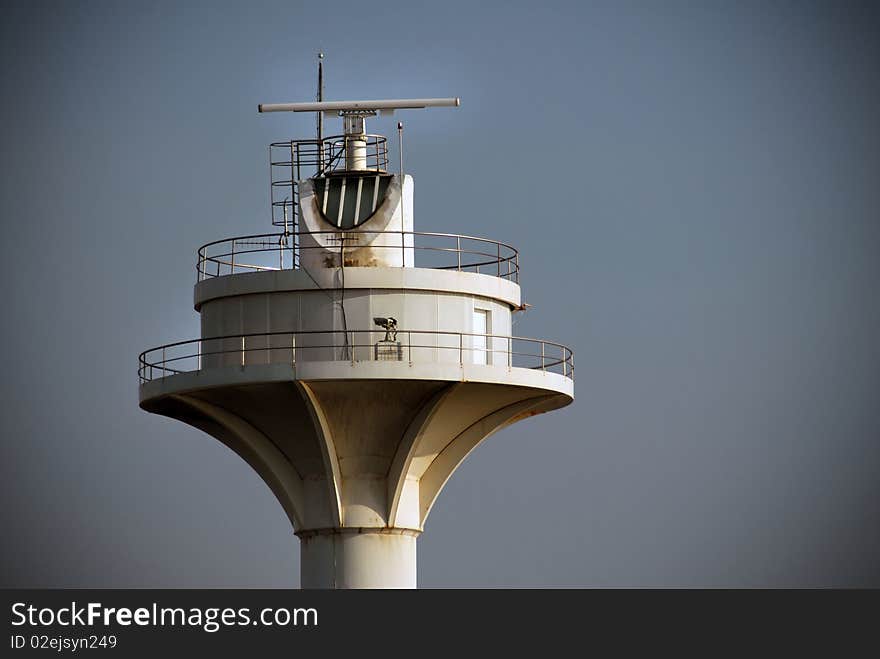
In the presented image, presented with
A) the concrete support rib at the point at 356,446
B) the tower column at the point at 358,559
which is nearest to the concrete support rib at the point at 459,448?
the concrete support rib at the point at 356,446

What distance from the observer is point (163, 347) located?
199 feet

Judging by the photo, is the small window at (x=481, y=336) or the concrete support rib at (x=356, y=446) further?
the small window at (x=481, y=336)

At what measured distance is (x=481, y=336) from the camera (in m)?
60.2

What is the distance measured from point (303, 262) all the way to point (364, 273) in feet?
5.51

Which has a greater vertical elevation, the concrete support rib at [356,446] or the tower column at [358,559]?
the concrete support rib at [356,446]

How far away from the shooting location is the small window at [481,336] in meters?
59.9

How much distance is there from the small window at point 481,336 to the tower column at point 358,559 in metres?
4.13

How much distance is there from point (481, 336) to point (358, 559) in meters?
5.35

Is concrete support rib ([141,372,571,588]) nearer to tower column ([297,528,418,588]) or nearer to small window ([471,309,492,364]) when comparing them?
tower column ([297,528,418,588])

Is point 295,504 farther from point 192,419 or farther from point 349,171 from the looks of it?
point 349,171

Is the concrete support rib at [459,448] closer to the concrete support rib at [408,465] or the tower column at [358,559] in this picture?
the concrete support rib at [408,465]

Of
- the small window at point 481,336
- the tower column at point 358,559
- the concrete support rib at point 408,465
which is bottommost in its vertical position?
the tower column at point 358,559

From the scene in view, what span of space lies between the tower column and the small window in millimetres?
4131

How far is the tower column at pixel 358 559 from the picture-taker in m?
60.4
